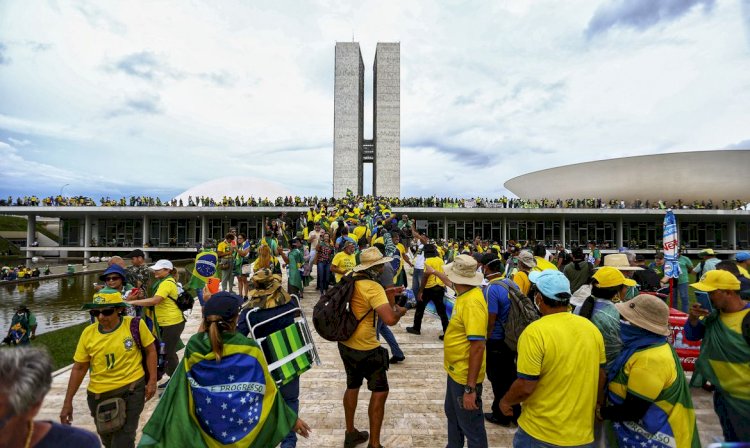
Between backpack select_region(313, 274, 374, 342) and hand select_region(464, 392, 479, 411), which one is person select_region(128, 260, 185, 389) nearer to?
backpack select_region(313, 274, 374, 342)

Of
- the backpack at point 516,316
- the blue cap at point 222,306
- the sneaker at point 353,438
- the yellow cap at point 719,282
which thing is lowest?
the sneaker at point 353,438

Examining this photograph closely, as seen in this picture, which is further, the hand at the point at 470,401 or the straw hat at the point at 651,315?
the hand at the point at 470,401

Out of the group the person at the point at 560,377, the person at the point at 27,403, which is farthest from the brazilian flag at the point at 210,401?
the person at the point at 560,377

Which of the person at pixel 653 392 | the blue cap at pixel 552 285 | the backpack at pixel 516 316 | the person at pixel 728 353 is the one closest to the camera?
the person at pixel 653 392

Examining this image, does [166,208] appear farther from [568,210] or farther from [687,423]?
[687,423]

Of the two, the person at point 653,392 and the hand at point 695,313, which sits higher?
the hand at point 695,313

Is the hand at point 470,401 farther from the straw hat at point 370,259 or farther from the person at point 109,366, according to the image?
the person at point 109,366

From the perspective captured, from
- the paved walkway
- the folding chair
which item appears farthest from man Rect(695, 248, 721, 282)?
the folding chair

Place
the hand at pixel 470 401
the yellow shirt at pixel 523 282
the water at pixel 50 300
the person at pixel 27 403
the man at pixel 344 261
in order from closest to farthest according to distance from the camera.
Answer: the person at pixel 27 403, the hand at pixel 470 401, the yellow shirt at pixel 523 282, the man at pixel 344 261, the water at pixel 50 300

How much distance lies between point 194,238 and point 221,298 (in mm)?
37166

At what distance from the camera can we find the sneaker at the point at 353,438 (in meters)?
3.42

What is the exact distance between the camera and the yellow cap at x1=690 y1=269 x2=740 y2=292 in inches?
103

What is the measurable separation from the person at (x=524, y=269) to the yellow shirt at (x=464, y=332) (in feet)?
6.84

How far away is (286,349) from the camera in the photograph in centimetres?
287
